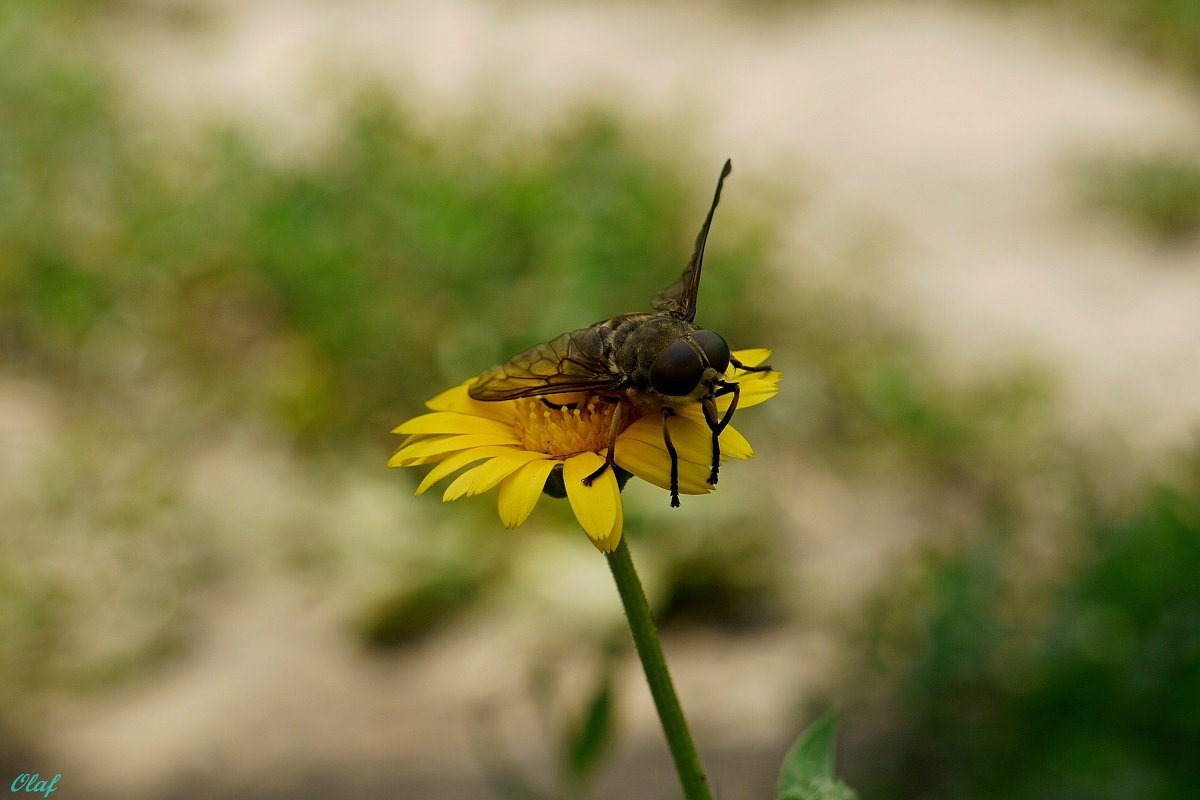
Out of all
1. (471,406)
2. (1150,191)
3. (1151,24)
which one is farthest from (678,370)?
(1151,24)

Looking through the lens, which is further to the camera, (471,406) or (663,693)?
(471,406)

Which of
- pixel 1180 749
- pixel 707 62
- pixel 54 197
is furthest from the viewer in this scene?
pixel 707 62

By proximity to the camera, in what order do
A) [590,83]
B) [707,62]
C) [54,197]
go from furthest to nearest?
1. [707,62]
2. [590,83]
3. [54,197]

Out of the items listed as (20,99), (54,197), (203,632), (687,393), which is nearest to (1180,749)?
(687,393)

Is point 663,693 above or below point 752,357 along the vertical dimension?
below

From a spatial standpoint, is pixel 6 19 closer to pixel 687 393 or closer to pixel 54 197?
pixel 54 197

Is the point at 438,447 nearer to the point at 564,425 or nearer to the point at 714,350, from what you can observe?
the point at 564,425
